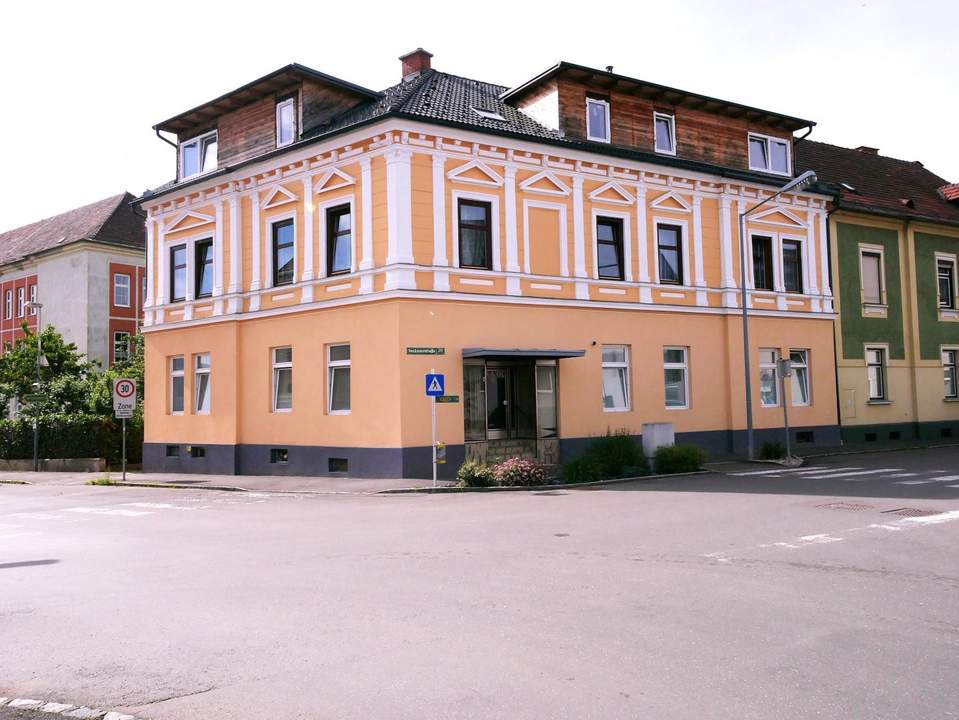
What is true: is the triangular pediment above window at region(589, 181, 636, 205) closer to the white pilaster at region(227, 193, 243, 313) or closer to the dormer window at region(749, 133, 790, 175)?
the dormer window at region(749, 133, 790, 175)

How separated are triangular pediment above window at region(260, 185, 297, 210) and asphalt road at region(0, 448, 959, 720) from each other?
1182 centimetres

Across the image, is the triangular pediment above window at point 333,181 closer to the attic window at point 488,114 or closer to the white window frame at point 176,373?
the attic window at point 488,114

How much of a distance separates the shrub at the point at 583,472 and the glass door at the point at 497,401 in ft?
9.83

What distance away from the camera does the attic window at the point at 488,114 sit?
23.1m

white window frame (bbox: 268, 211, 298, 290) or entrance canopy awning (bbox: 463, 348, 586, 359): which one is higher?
white window frame (bbox: 268, 211, 298, 290)

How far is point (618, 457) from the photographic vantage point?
66.2ft

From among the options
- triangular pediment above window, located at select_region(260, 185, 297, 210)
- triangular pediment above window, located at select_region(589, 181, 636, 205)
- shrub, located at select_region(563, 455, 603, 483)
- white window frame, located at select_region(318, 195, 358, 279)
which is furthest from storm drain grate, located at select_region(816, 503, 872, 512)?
triangular pediment above window, located at select_region(260, 185, 297, 210)

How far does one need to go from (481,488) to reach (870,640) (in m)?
12.5

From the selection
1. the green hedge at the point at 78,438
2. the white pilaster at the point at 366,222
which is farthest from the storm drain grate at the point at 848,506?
the green hedge at the point at 78,438

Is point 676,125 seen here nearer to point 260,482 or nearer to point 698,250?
point 698,250

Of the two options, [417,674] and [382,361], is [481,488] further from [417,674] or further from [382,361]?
[417,674]

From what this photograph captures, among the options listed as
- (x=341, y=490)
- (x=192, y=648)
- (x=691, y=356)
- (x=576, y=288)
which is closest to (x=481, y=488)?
(x=341, y=490)

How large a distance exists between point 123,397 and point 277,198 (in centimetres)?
702

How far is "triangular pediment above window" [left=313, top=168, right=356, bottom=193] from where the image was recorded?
71.2ft
